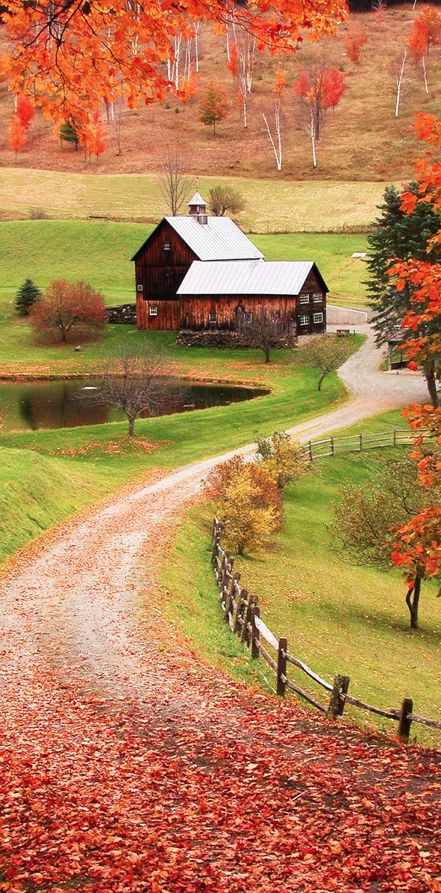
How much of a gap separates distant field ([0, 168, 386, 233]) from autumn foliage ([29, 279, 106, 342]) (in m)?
33.3

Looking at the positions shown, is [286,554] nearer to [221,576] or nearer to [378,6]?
[221,576]

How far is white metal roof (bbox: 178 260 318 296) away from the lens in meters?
75.7

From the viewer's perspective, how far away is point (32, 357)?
72438 mm

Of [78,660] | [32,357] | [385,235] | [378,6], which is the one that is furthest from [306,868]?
[378,6]

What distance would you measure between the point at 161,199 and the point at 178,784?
11218 centimetres

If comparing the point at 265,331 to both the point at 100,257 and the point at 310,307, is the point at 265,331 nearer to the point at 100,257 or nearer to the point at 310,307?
the point at 310,307

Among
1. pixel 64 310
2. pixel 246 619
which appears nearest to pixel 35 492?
pixel 246 619

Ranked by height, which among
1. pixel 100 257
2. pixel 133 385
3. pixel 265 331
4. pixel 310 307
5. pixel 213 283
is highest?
pixel 100 257

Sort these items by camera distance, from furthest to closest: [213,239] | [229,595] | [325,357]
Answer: [213,239] → [325,357] → [229,595]

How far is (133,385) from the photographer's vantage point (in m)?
49.1

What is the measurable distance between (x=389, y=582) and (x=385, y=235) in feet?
94.3

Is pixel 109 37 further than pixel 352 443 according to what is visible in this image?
No

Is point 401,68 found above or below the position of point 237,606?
above

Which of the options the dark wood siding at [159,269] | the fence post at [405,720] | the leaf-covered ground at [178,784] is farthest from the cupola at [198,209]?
the fence post at [405,720]
